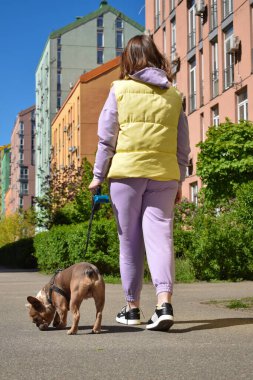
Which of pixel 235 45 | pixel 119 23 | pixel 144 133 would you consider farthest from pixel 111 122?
pixel 119 23

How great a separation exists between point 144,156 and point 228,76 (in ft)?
84.4

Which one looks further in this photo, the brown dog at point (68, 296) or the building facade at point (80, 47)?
the building facade at point (80, 47)

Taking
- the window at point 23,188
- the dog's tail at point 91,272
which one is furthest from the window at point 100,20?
the dog's tail at point 91,272

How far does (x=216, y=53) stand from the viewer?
32719 millimetres

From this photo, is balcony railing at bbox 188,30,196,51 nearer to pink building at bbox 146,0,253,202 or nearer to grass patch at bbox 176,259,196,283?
pink building at bbox 146,0,253,202

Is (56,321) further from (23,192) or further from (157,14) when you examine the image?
(23,192)

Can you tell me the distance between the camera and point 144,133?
5.98 m

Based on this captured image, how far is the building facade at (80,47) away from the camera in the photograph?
81938 mm

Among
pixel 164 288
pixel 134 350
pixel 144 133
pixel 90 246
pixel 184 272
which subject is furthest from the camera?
pixel 90 246

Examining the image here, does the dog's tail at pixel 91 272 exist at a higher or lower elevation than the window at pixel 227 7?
lower

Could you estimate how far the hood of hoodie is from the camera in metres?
6.04

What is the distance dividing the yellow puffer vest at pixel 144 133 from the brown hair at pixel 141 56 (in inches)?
5.6

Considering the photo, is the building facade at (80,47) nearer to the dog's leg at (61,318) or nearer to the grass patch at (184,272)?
the grass patch at (184,272)

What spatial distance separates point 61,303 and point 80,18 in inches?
3206
